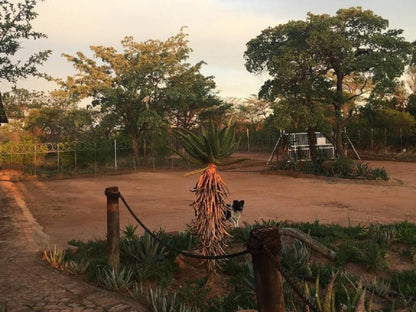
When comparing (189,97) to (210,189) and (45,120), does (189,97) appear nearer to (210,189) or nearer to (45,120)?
(45,120)

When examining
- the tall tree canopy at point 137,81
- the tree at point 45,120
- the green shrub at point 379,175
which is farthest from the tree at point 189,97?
the green shrub at point 379,175

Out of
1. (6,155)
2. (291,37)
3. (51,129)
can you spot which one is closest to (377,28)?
(291,37)

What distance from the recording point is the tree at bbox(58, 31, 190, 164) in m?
27.3

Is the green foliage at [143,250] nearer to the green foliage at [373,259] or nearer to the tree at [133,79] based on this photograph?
the green foliage at [373,259]

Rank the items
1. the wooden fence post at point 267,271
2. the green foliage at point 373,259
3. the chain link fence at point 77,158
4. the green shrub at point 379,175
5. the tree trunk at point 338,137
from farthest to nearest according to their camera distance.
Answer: the chain link fence at point 77,158 < the tree trunk at point 338,137 < the green shrub at point 379,175 < the green foliage at point 373,259 < the wooden fence post at point 267,271

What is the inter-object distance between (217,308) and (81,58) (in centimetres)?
2723

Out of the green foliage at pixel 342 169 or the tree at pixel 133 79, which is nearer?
the green foliage at pixel 342 169

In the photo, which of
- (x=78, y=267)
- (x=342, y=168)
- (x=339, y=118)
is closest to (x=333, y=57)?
(x=339, y=118)

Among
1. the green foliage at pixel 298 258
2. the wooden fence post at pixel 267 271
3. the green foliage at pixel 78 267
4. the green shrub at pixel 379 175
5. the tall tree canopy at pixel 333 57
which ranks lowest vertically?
the green foliage at pixel 78 267

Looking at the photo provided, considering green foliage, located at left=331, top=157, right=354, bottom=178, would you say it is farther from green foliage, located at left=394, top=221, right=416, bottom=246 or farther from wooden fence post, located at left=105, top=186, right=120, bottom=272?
wooden fence post, located at left=105, top=186, right=120, bottom=272

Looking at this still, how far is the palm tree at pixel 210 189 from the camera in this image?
5156 mm

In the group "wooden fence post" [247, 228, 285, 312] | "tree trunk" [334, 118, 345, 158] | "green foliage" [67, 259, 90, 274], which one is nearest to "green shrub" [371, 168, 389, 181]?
"tree trunk" [334, 118, 345, 158]

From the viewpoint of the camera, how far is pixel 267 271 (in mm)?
2705

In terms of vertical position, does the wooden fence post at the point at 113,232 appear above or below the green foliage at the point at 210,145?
below
